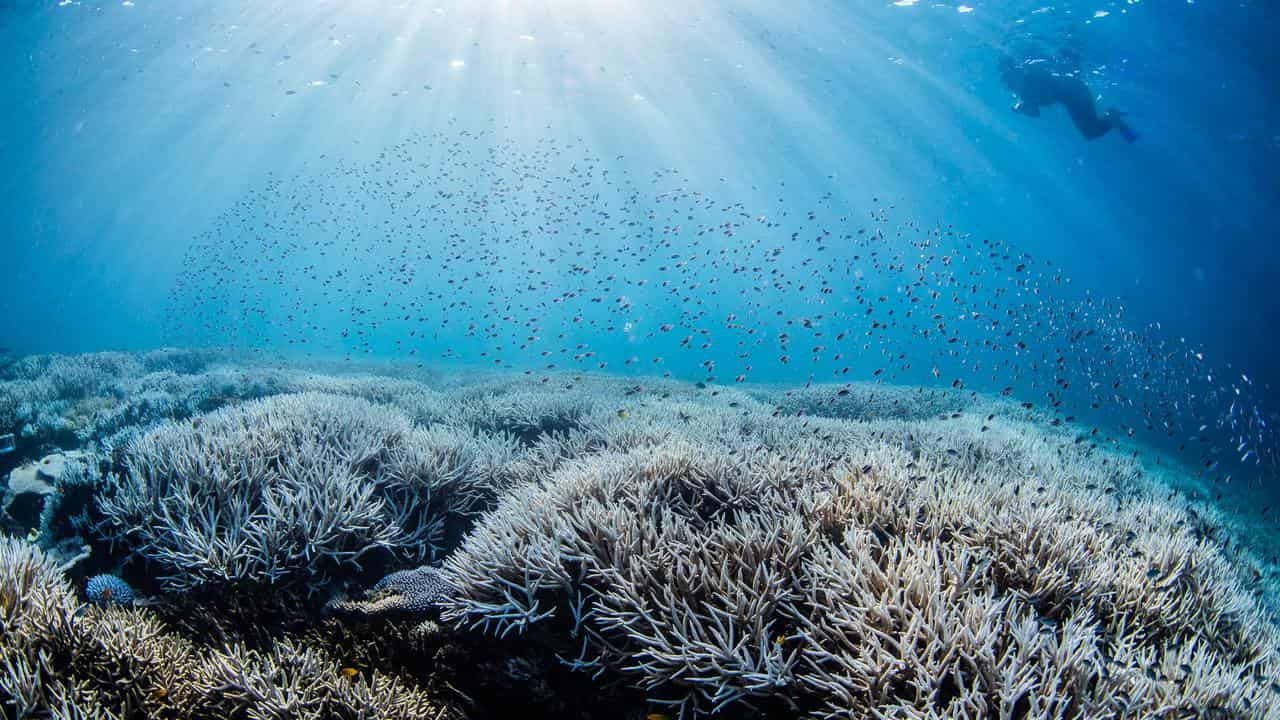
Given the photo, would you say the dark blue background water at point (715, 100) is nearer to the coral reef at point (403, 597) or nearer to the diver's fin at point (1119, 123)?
the diver's fin at point (1119, 123)

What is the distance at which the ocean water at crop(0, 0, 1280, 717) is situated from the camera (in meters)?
3.16

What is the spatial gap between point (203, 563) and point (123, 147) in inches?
2732

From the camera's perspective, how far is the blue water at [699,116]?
25766 millimetres

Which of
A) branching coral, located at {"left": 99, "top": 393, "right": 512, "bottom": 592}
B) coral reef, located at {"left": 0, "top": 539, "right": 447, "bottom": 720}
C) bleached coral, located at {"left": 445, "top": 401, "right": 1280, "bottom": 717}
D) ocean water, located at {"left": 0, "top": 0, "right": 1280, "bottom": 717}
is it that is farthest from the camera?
branching coral, located at {"left": 99, "top": 393, "right": 512, "bottom": 592}

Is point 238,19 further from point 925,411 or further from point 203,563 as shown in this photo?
point 925,411

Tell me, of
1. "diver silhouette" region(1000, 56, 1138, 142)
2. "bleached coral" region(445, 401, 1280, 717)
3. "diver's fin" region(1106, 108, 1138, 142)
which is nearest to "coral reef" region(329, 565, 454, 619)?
"bleached coral" region(445, 401, 1280, 717)

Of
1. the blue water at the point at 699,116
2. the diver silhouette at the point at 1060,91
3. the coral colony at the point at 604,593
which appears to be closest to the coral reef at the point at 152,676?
the coral colony at the point at 604,593

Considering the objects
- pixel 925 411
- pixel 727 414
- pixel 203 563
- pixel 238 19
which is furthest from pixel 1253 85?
pixel 238 19

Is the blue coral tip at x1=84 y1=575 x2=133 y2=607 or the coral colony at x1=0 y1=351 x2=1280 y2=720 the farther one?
the blue coral tip at x1=84 y1=575 x2=133 y2=607

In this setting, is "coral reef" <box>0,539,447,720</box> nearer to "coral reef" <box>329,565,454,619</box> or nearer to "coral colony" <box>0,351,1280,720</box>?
"coral colony" <box>0,351,1280,720</box>

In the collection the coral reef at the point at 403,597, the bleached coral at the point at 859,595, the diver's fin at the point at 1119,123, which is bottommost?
the coral reef at the point at 403,597

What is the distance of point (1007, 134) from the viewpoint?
3956cm

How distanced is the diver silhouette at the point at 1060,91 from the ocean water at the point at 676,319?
0.27 m

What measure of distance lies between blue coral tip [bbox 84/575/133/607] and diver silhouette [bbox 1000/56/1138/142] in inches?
1536
